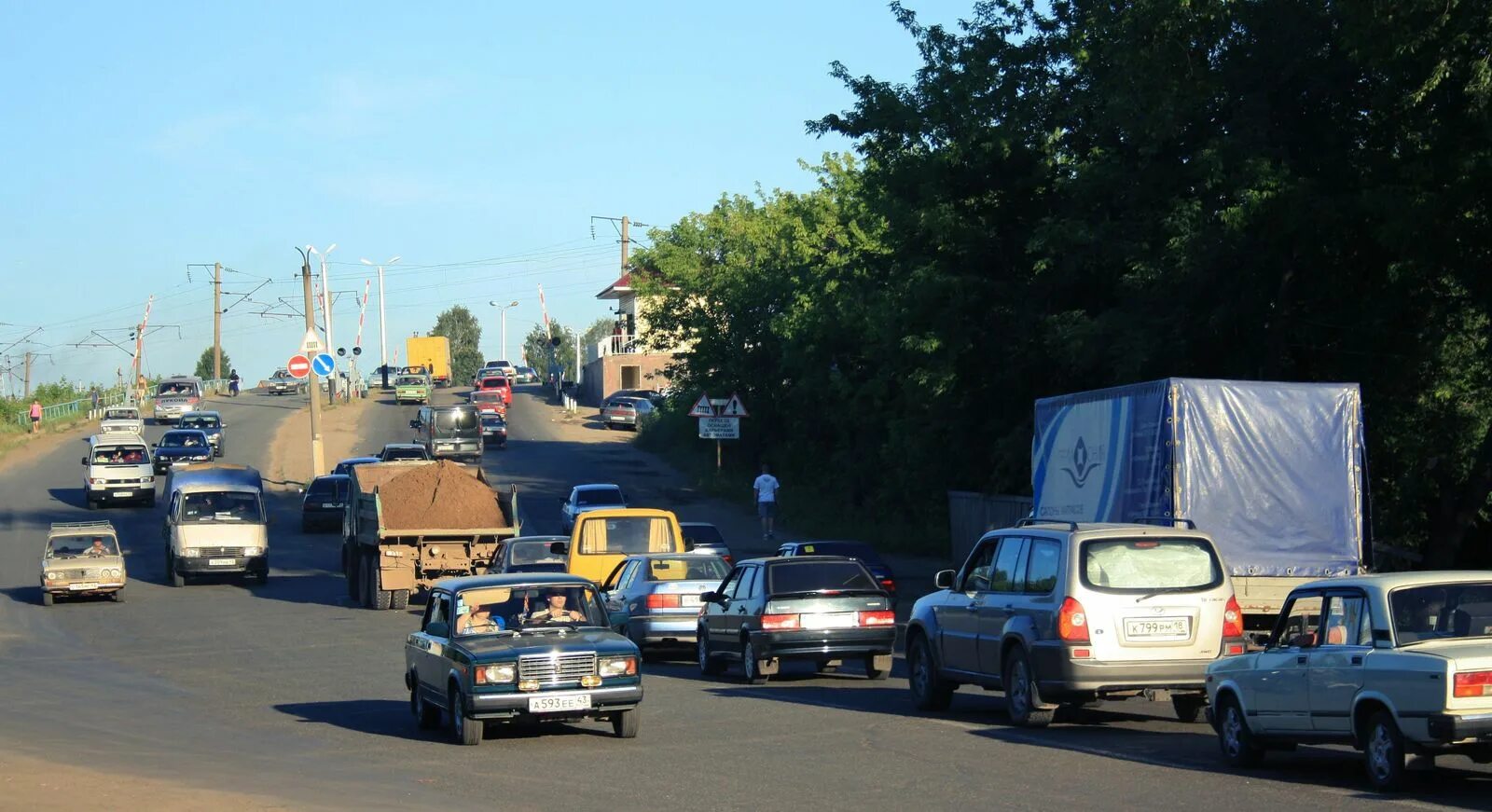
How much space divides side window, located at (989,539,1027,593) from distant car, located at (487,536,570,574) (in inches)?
503

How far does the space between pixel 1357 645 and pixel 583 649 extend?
638 cm

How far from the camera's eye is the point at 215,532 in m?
37.3

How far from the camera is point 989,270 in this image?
105 ft

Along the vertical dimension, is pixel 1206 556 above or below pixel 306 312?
below

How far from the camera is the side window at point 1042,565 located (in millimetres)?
14031

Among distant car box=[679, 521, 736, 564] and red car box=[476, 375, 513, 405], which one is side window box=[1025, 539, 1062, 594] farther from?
red car box=[476, 375, 513, 405]

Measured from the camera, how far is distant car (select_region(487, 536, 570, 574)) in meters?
26.9

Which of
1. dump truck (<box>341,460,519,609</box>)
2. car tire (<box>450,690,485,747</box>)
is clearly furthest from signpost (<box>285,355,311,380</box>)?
car tire (<box>450,690,485,747</box>)

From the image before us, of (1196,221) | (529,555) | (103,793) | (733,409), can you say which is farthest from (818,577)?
(733,409)

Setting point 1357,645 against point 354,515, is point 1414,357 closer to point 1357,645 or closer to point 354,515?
point 1357,645

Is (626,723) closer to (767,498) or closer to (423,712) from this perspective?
(423,712)

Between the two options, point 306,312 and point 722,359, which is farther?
point 306,312

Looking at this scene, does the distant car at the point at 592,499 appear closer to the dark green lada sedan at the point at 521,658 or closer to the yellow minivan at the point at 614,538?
the yellow minivan at the point at 614,538

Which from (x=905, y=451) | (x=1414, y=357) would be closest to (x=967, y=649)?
(x=1414, y=357)
